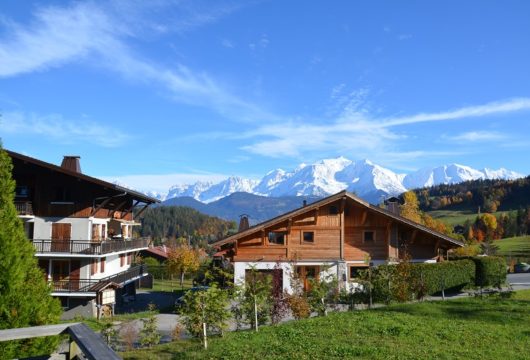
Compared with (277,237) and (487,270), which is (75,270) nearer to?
(277,237)

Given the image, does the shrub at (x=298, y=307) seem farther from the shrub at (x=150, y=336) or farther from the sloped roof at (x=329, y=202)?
the sloped roof at (x=329, y=202)

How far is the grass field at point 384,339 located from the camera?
40.4 feet

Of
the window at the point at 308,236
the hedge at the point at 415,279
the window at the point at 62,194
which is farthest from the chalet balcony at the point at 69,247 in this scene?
the hedge at the point at 415,279

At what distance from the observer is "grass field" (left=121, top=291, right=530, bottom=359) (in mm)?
12328

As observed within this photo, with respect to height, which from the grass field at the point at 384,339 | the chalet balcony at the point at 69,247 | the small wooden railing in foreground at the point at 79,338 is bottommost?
the grass field at the point at 384,339

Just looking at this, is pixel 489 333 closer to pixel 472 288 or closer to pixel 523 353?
pixel 523 353

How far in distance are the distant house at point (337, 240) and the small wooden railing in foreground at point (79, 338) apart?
1046 inches

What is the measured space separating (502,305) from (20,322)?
61.0ft

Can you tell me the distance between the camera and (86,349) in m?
4.64

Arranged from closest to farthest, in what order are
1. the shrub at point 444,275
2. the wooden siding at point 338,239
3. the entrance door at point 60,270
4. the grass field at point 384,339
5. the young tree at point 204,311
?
the grass field at point 384,339 < the young tree at point 204,311 < the shrub at point 444,275 < the wooden siding at point 338,239 < the entrance door at point 60,270

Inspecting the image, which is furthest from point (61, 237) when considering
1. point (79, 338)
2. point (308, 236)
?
point (79, 338)

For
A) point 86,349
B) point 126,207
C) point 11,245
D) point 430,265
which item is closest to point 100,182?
point 126,207

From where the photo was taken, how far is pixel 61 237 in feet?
116

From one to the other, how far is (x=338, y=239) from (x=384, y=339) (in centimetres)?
1972
